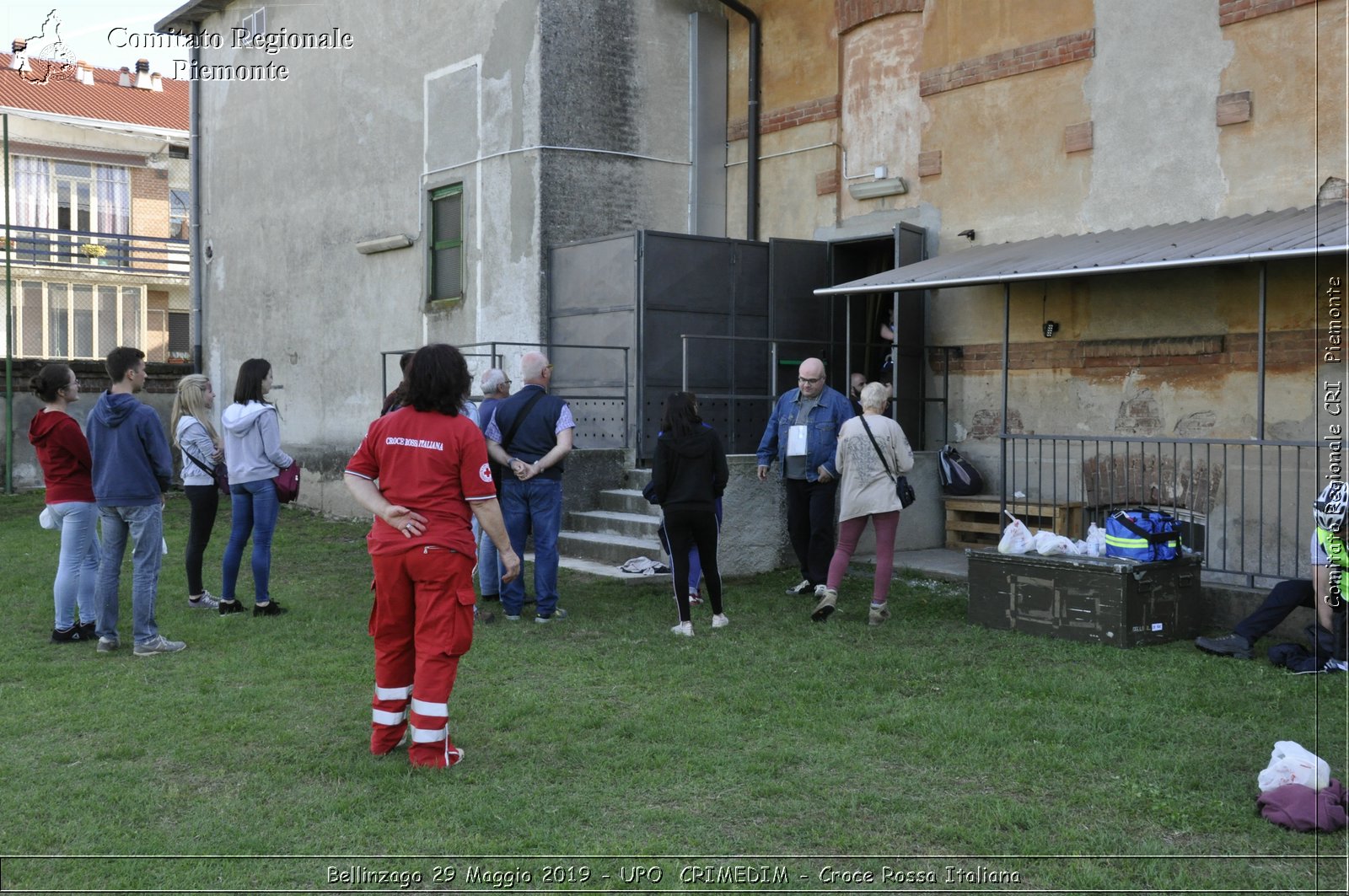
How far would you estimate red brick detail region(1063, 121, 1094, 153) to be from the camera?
1034cm

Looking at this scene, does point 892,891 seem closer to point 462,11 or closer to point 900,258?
point 900,258

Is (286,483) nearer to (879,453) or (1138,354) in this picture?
(879,453)

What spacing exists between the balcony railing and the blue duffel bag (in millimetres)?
21584

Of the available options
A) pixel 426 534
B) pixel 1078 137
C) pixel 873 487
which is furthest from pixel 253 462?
pixel 1078 137

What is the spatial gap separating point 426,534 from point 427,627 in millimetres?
402

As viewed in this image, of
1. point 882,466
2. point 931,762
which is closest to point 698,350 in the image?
point 882,466

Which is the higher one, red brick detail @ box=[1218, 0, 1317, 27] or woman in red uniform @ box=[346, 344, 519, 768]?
red brick detail @ box=[1218, 0, 1317, 27]

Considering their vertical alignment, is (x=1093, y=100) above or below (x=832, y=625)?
above

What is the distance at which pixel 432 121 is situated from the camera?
46.9 ft

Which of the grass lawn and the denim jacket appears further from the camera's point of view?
the denim jacket

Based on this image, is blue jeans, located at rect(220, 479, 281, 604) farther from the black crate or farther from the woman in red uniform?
the black crate

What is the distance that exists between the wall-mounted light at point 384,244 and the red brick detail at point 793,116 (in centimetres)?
428

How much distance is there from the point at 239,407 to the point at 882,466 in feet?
15.0

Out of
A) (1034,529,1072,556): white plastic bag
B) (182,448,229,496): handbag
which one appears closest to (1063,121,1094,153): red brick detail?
(1034,529,1072,556): white plastic bag
